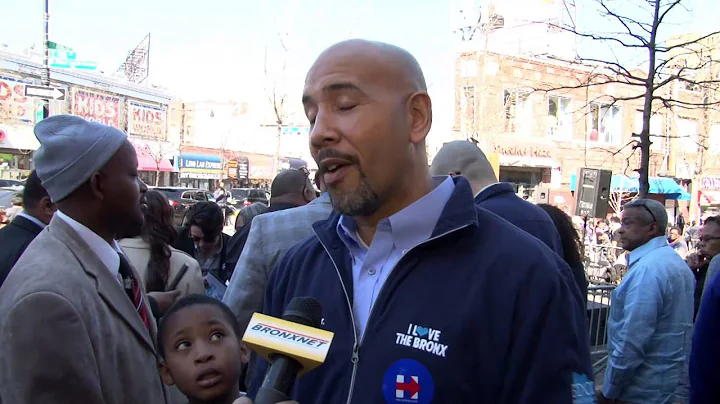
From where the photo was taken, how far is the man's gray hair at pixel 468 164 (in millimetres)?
4082

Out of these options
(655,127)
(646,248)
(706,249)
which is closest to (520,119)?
(655,127)

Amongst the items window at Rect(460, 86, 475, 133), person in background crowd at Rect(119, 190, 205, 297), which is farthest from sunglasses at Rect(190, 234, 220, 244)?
window at Rect(460, 86, 475, 133)

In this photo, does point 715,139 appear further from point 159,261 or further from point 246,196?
point 159,261

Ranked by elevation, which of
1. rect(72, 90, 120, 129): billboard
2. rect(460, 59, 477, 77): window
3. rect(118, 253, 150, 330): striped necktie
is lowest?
rect(118, 253, 150, 330): striped necktie

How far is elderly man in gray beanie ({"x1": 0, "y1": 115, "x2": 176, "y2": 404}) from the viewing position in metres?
1.90

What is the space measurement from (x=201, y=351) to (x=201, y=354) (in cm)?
2

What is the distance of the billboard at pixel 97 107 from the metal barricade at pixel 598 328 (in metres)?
34.1

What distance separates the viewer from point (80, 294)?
2043 millimetres

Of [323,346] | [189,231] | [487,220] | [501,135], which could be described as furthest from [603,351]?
[501,135]

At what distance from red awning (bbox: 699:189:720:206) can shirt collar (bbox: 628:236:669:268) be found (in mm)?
30018

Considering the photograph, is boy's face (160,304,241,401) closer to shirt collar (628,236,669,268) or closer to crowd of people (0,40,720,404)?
crowd of people (0,40,720,404)

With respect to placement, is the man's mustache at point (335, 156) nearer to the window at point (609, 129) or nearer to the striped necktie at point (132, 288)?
the striped necktie at point (132, 288)

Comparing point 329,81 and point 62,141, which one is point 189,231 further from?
point 329,81

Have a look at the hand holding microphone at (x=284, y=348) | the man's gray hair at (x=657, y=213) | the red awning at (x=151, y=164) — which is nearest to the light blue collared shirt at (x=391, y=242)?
the hand holding microphone at (x=284, y=348)
